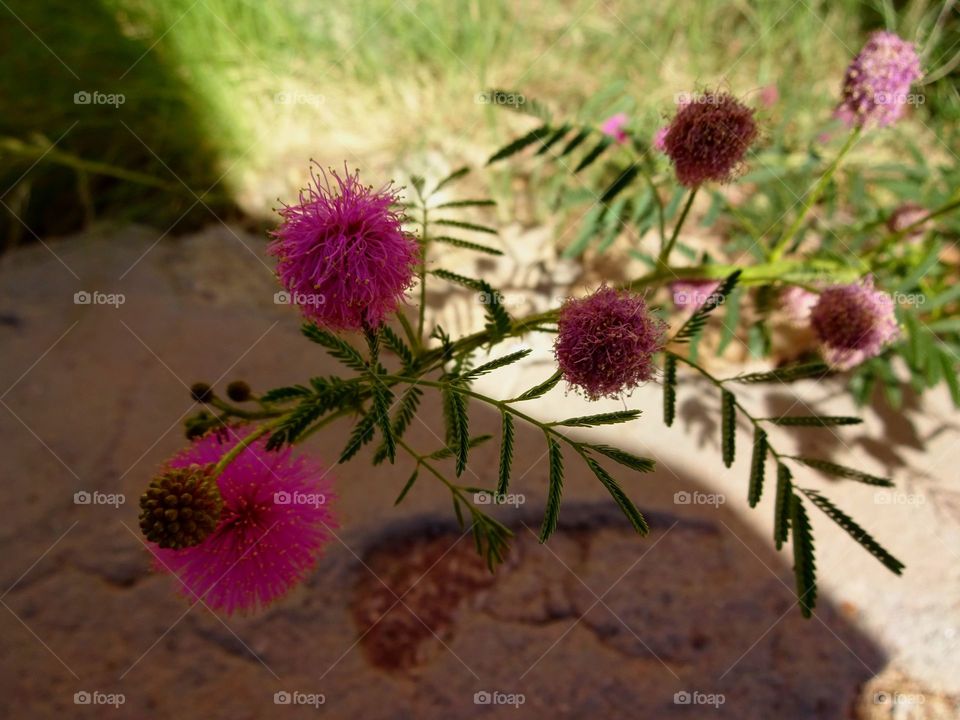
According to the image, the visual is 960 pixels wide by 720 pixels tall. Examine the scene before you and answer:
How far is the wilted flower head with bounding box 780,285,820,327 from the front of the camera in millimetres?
2072

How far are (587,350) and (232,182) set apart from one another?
2.28 metres

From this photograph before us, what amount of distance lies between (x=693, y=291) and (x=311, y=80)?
210cm

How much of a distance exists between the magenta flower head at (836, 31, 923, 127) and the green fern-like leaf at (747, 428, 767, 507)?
32.5 inches

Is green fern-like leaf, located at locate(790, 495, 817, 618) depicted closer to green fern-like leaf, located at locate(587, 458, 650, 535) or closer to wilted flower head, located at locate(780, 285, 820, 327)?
green fern-like leaf, located at locate(587, 458, 650, 535)

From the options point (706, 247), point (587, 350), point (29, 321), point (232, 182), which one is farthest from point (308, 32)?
point (587, 350)

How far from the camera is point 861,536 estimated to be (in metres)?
1.36

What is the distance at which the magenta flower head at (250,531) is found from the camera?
4.47 feet

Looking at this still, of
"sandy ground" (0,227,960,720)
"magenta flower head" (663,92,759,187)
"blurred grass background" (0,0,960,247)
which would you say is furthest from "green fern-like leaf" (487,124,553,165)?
"blurred grass background" (0,0,960,247)

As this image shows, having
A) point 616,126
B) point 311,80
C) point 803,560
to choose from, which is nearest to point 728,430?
point 803,560

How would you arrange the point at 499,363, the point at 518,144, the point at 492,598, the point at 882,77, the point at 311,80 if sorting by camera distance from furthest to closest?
1. the point at 311,80
2. the point at 492,598
3. the point at 518,144
4. the point at 882,77
5. the point at 499,363

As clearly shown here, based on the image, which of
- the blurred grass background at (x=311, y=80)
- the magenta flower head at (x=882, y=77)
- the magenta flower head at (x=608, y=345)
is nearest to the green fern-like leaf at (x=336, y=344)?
the magenta flower head at (x=608, y=345)

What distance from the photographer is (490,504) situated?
2.00 m

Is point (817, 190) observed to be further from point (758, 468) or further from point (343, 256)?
point (343, 256)

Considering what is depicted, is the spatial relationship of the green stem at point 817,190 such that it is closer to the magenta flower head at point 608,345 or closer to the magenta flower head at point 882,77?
the magenta flower head at point 882,77
